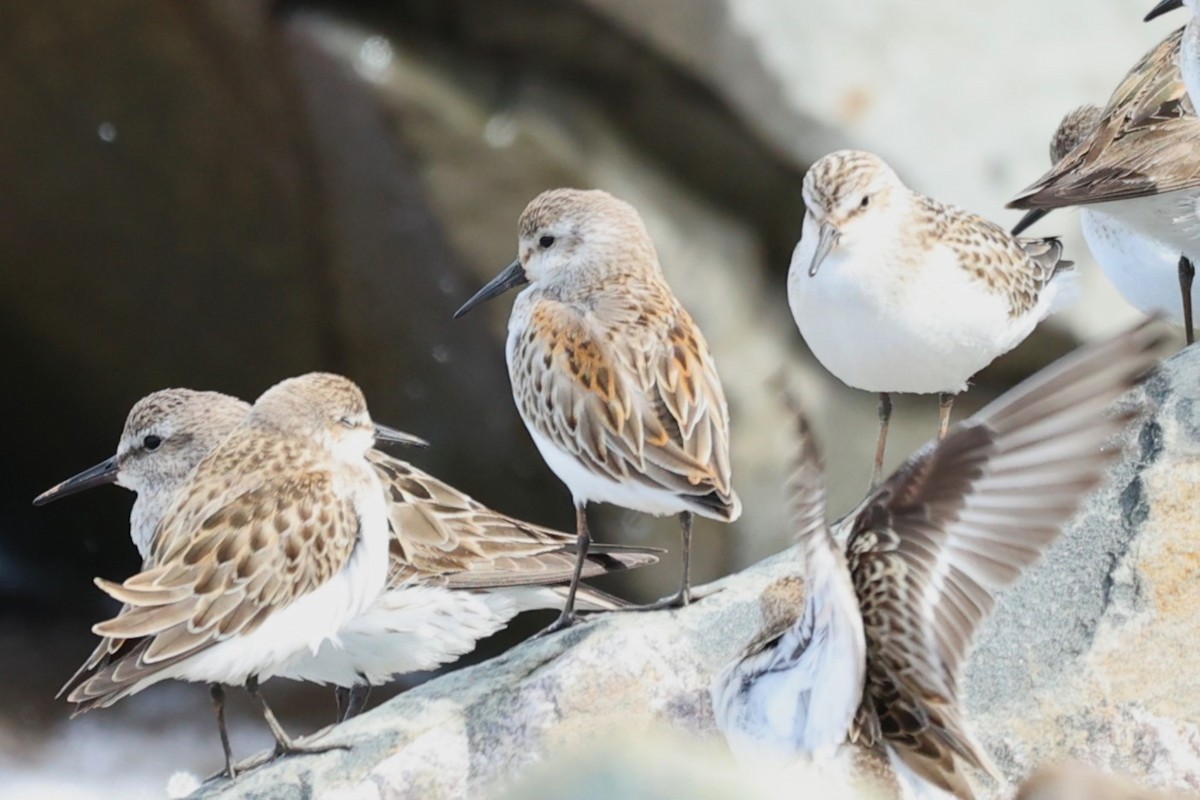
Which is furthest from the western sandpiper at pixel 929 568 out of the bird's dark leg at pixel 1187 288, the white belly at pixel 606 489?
the bird's dark leg at pixel 1187 288

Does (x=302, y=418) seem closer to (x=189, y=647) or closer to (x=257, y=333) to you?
(x=189, y=647)

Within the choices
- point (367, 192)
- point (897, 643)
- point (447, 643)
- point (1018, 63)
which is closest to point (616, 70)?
point (367, 192)

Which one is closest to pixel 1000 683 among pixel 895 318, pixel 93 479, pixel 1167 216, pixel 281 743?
pixel 895 318

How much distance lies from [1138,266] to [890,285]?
1.88m

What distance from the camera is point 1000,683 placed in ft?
13.4

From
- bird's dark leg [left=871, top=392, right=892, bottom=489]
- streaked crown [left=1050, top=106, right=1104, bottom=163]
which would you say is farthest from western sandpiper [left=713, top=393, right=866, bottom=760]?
streaked crown [left=1050, top=106, right=1104, bottom=163]

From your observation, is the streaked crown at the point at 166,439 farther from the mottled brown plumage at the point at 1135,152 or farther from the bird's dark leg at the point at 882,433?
the mottled brown plumage at the point at 1135,152

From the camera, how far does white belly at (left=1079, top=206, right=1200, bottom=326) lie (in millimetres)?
5980

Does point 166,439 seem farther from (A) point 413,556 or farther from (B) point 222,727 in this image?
(B) point 222,727

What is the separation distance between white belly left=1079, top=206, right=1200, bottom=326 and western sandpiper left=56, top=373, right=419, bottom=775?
295cm

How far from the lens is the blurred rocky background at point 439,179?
7406 millimetres

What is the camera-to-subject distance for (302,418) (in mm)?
4570

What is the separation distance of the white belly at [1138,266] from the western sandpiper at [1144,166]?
28cm

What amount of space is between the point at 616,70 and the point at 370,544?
3.78 metres
